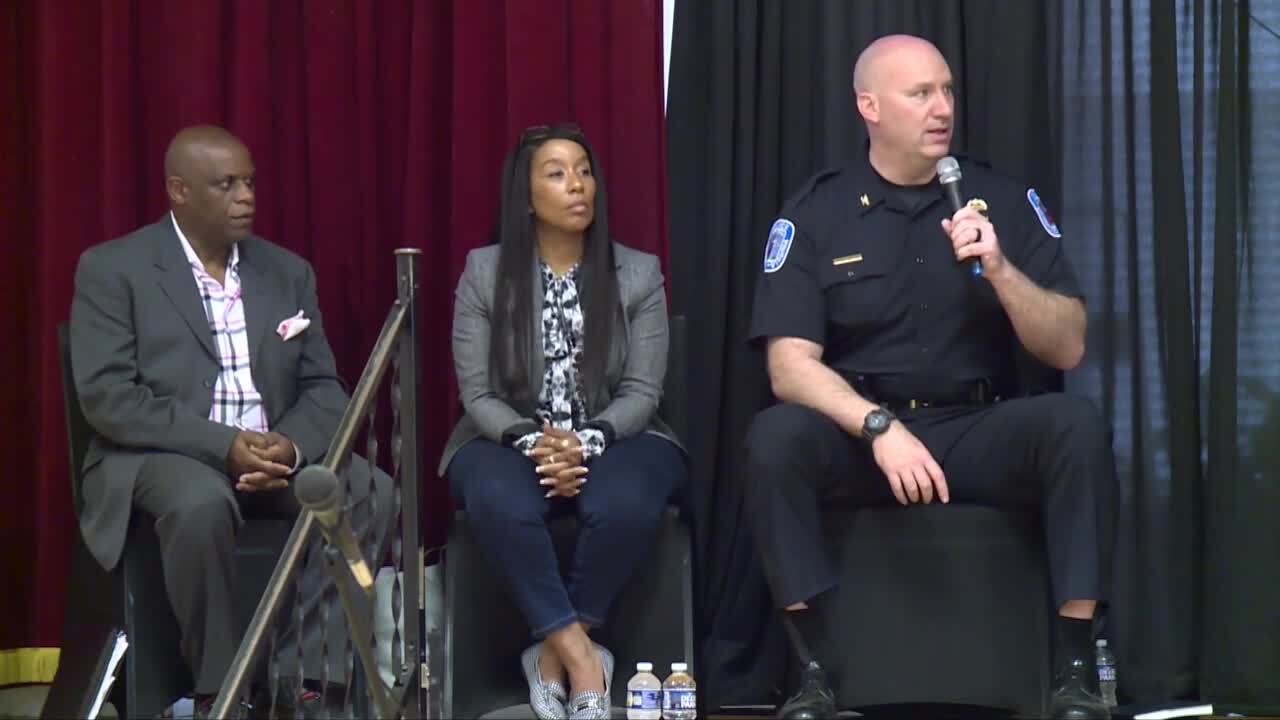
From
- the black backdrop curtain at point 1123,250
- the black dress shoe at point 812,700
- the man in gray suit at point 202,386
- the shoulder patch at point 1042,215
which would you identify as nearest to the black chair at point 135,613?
the man in gray suit at point 202,386

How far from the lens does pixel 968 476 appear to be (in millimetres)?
3100

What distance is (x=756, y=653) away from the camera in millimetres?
3635

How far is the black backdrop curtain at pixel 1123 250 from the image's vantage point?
3504 millimetres

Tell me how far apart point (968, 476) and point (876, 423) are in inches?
8.9

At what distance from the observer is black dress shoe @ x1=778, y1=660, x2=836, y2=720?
2.94 metres

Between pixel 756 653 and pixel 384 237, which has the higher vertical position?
pixel 384 237

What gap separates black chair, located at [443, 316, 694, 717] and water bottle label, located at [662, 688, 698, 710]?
98 millimetres

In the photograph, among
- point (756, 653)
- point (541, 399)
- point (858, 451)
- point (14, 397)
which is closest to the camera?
point (858, 451)

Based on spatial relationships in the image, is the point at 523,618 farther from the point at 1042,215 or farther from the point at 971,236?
the point at 1042,215

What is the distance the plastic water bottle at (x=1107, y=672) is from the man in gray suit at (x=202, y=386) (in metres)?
1.55

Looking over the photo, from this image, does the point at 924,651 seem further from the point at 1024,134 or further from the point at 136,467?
the point at 136,467

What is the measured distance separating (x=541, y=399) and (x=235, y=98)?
1123 millimetres

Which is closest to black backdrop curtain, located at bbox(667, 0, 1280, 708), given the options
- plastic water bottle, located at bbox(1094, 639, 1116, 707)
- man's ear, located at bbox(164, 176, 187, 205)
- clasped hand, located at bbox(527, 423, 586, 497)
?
plastic water bottle, located at bbox(1094, 639, 1116, 707)

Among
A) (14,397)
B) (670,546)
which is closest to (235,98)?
(14,397)
